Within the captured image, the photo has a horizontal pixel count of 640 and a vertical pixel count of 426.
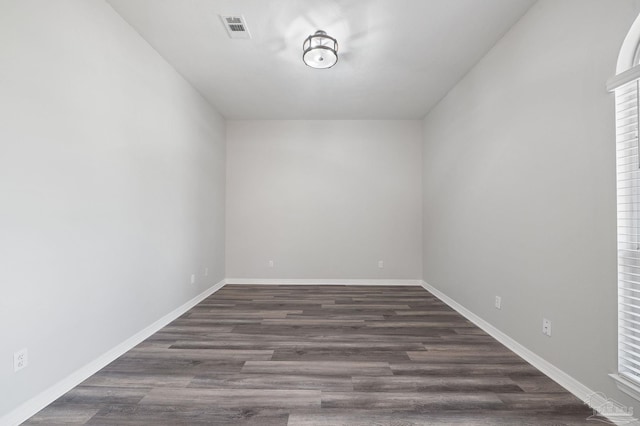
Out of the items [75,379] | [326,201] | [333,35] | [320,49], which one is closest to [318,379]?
[75,379]

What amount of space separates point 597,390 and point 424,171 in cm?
363

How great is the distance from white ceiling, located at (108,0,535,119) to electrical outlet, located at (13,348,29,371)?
2.59 m

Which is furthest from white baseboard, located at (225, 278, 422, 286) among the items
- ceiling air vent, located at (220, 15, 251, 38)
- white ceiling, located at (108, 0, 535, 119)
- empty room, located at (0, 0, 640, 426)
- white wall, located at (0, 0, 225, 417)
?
ceiling air vent, located at (220, 15, 251, 38)

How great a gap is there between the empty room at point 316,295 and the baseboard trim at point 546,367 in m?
0.02

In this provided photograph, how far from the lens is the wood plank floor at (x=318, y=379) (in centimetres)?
165

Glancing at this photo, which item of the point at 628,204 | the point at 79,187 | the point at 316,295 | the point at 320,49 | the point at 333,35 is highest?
the point at 333,35

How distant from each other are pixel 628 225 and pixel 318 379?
213cm

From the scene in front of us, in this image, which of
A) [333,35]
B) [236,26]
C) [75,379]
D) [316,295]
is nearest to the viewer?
[75,379]

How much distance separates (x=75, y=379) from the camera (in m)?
1.94

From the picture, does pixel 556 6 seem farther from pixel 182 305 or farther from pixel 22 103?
pixel 182 305

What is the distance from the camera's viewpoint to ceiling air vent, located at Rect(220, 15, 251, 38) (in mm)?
2414

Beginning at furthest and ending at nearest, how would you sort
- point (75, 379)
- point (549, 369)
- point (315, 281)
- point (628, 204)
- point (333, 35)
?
point (315, 281)
point (333, 35)
point (549, 369)
point (75, 379)
point (628, 204)

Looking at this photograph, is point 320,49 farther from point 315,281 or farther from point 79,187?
point 315,281

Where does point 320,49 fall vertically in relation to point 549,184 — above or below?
above
